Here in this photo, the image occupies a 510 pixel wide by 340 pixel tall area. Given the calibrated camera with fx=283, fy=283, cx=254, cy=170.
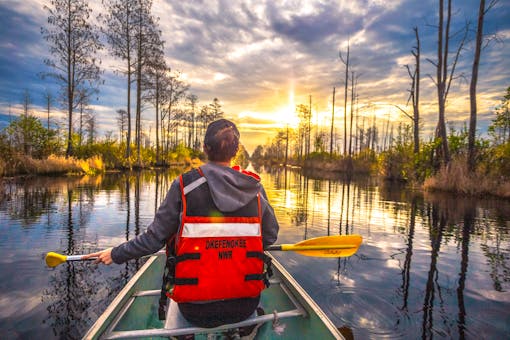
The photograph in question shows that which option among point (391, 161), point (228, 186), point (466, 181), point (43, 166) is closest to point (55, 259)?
point (228, 186)

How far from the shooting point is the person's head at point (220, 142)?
1964 millimetres

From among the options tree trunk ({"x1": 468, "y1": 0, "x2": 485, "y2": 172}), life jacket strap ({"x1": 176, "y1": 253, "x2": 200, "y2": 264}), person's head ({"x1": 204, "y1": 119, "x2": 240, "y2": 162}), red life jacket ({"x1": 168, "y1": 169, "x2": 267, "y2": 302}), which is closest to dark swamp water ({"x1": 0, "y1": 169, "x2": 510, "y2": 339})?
red life jacket ({"x1": 168, "y1": 169, "x2": 267, "y2": 302})

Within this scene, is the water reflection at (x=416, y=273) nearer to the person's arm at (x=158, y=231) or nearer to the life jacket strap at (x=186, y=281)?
the life jacket strap at (x=186, y=281)

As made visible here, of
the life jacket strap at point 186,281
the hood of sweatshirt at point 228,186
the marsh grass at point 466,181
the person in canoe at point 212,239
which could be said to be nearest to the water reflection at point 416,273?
the person in canoe at point 212,239

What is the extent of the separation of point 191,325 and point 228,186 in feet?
3.40

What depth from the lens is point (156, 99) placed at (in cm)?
3450

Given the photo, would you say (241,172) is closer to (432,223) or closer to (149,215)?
(149,215)

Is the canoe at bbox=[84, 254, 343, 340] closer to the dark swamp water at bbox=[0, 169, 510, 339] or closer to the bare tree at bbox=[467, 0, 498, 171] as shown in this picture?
the dark swamp water at bbox=[0, 169, 510, 339]

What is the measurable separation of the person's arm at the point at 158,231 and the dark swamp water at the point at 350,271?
1784 millimetres

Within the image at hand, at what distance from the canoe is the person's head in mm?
1136

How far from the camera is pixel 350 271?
193 inches

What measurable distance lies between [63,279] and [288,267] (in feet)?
11.8

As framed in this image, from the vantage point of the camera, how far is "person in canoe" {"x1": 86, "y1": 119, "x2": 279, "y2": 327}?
1762mm

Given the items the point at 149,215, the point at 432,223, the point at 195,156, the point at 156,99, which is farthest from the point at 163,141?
the point at 432,223
